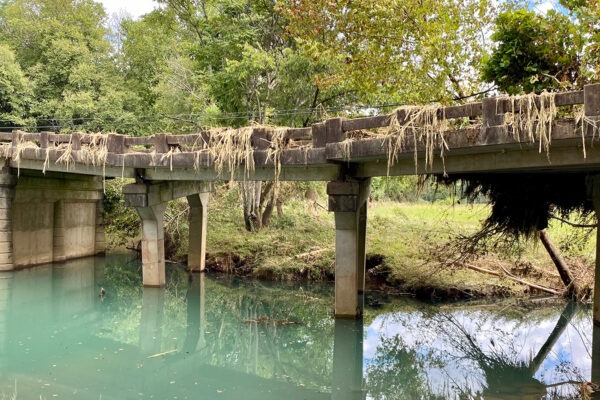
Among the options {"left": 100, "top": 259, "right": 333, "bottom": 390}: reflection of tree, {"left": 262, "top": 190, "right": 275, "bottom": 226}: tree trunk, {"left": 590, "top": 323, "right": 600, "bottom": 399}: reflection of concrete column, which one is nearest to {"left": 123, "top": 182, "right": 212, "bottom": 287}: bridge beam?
{"left": 100, "top": 259, "right": 333, "bottom": 390}: reflection of tree

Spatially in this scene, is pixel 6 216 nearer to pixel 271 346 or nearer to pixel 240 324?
pixel 240 324

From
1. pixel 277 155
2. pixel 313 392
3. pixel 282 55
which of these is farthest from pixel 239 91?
pixel 313 392

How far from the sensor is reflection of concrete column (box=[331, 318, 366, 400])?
7758mm

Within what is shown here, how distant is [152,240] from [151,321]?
2729 millimetres

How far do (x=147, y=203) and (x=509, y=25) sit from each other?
9.52 meters

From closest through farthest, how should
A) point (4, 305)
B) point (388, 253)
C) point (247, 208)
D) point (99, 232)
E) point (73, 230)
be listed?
1. point (4, 305)
2. point (388, 253)
3. point (247, 208)
4. point (73, 230)
5. point (99, 232)

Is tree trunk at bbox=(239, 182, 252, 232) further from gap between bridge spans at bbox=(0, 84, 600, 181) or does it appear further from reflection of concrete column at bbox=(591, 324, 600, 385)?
reflection of concrete column at bbox=(591, 324, 600, 385)

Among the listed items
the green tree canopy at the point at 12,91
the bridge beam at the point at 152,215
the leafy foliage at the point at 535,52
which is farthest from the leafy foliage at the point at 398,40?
the green tree canopy at the point at 12,91

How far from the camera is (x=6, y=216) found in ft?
52.3

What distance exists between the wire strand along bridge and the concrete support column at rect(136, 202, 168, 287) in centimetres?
3

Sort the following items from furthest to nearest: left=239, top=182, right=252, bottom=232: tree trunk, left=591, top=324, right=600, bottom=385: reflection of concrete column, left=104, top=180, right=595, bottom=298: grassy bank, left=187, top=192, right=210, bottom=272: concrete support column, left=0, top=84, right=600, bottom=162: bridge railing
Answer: left=239, top=182, right=252, bottom=232: tree trunk < left=187, top=192, right=210, bottom=272: concrete support column < left=104, top=180, right=595, bottom=298: grassy bank < left=591, top=324, right=600, bottom=385: reflection of concrete column < left=0, top=84, right=600, bottom=162: bridge railing

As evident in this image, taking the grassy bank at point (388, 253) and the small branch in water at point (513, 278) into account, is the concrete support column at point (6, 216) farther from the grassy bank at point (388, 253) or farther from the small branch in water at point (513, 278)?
the small branch in water at point (513, 278)

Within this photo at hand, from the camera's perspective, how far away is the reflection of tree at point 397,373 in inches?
305

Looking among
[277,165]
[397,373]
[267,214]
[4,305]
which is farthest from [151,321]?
[267,214]
